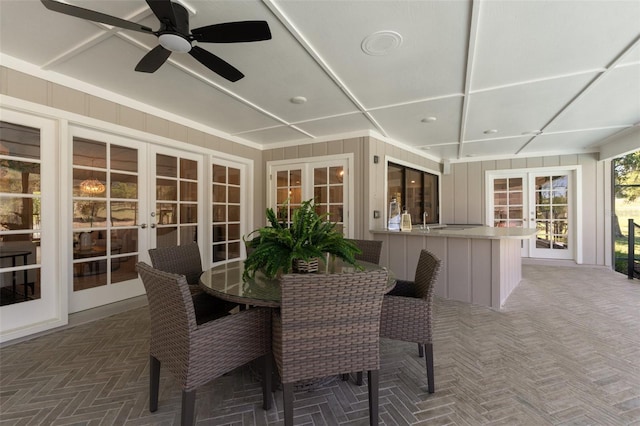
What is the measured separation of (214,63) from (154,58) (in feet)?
1.36

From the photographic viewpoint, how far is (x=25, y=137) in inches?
104

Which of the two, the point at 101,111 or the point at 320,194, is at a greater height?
the point at 101,111

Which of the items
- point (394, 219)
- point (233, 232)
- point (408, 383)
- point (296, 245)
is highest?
point (394, 219)

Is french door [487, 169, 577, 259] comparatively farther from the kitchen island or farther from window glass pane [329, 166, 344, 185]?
window glass pane [329, 166, 344, 185]

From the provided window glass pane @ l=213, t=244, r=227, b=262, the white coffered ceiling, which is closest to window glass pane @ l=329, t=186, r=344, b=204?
the white coffered ceiling

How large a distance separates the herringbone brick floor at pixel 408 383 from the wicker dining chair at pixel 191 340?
0.28m

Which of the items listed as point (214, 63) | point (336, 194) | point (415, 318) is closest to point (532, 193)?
point (336, 194)

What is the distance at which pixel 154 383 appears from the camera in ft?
5.57

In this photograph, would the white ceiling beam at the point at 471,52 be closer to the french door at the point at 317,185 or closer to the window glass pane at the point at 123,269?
the french door at the point at 317,185

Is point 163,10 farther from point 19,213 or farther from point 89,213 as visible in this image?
point 89,213

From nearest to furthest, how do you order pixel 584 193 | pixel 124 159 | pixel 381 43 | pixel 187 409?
pixel 187 409
pixel 381 43
pixel 124 159
pixel 584 193

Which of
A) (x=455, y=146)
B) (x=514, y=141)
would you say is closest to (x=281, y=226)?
(x=455, y=146)

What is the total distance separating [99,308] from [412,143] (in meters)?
5.22

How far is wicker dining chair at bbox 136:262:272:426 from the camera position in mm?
1415
